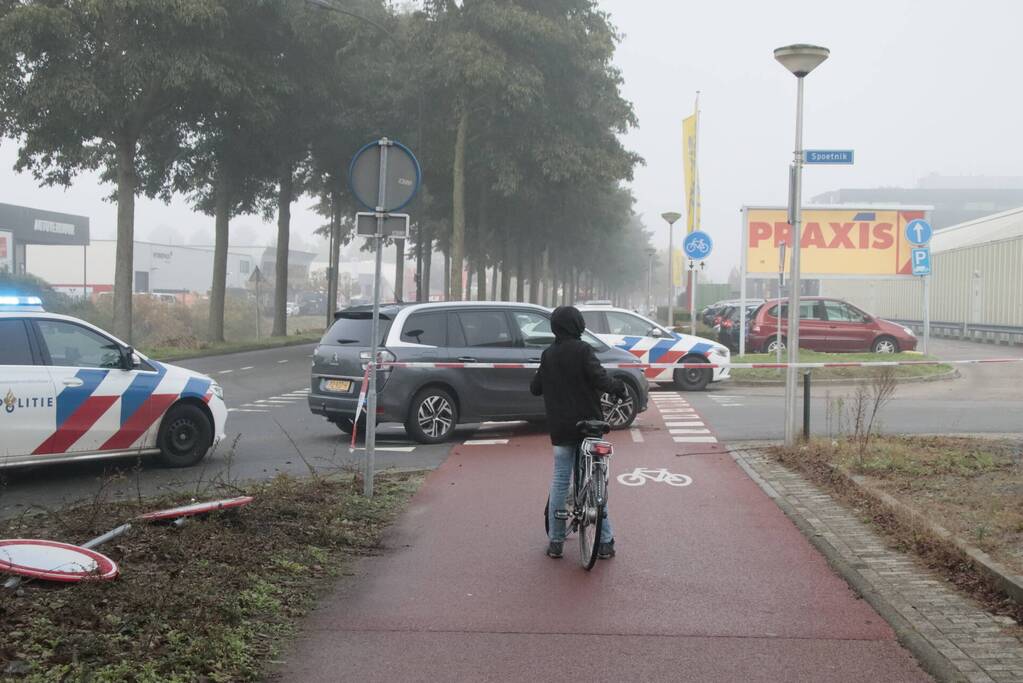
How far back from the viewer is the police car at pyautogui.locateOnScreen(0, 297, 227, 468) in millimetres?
9617

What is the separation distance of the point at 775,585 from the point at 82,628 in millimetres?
3770

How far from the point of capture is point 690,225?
33.1m

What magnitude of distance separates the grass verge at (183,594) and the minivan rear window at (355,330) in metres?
4.79

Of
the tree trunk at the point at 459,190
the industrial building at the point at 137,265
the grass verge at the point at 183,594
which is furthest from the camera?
the industrial building at the point at 137,265

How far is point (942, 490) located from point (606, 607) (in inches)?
159

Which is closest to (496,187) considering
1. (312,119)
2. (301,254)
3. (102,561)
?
(312,119)

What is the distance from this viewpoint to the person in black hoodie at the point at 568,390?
23.4 ft

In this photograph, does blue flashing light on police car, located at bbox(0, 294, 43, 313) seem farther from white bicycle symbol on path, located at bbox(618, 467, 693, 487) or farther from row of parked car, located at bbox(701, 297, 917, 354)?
row of parked car, located at bbox(701, 297, 917, 354)

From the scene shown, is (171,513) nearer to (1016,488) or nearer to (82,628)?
(82,628)

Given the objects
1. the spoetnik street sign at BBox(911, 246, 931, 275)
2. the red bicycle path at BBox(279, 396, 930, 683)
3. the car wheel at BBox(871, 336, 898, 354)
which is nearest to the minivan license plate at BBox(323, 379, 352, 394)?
the red bicycle path at BBox(279, 396, 930, 683)

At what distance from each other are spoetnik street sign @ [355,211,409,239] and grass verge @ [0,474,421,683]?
7.14ft

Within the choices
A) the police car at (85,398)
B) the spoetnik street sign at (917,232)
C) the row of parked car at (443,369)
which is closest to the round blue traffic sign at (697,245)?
the spoetnik street sign at (917,232)

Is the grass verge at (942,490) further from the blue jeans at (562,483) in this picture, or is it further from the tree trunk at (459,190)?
the tree trunk at (459,190)

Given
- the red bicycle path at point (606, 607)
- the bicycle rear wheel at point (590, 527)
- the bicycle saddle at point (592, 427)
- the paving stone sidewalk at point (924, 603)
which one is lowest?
the red bicycle path at point (606, 607)
